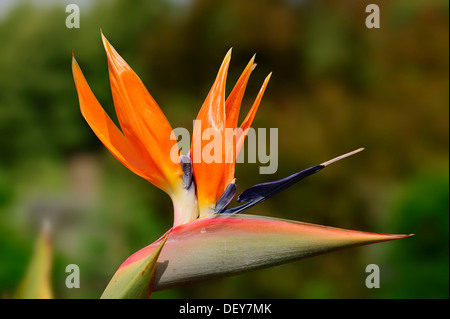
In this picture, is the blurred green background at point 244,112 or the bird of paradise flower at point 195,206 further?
the blurred green background at point 244,112

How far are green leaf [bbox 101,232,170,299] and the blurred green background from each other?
2.23 m

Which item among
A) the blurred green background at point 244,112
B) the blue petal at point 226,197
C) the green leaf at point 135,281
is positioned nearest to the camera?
the green leaf at point 135,281

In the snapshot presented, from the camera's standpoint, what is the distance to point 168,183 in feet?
2.38

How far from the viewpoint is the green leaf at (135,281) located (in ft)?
1.92

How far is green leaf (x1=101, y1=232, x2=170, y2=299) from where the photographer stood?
1.92ft

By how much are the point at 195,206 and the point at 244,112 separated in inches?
105

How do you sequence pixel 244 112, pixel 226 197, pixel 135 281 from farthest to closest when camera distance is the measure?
pixel 244 112 → pixel 226 197 → pixel 135 281

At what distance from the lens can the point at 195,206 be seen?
71cm

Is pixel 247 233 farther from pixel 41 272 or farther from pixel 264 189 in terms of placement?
pixel 41 272

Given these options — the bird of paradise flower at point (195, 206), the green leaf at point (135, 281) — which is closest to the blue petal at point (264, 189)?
the bird of paradise flower at point (195, 206)

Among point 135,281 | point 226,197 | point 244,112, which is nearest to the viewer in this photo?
point 135,281

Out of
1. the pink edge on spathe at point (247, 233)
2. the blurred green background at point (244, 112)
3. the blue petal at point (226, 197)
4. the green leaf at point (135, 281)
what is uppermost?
the blurred green background at point (244, 112)

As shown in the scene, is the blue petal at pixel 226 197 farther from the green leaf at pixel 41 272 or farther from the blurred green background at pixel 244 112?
the blurred green background at pixel 244 112

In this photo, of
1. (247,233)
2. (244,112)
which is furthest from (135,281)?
(244,112)
